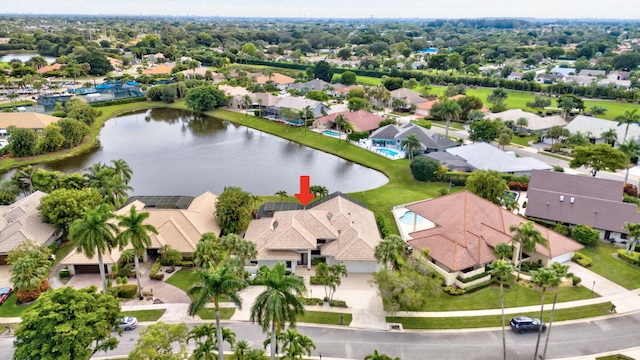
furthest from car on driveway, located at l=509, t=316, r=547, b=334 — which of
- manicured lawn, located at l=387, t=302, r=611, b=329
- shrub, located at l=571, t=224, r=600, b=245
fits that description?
shrub, located at l=571, t=224, r=600, b=245

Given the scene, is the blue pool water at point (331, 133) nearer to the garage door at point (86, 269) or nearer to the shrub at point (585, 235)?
the shrub at point (585, 235)

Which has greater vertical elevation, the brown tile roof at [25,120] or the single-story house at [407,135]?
the brown tile roof at [25,120]

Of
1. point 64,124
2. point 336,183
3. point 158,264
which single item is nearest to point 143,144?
point 64,124

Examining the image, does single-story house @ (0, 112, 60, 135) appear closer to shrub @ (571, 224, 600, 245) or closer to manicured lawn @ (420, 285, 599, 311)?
manicured lawn @ (420, 285, 599, 311)

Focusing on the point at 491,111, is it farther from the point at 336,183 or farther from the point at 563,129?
the point at 336,183

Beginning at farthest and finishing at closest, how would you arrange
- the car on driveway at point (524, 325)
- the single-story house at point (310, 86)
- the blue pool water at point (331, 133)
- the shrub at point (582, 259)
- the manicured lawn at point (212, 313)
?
1. the single-story house at point (310, 86)
2. the blue pool water at point (331, 133)
3. the shrub at point (582, 259)
4. the manicured lawn at point (212, 313)
5. the car on driveway at point (524, 325)

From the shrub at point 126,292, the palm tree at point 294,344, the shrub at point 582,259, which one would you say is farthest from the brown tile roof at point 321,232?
the shrub at point 582,259
